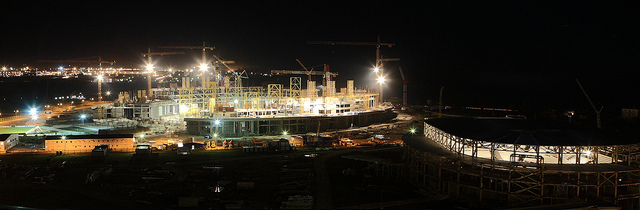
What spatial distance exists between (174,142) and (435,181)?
24.7m

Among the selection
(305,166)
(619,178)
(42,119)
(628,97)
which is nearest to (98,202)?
(305,166)

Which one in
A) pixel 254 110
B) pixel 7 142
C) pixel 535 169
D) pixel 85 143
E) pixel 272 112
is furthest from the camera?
pixel 272 112

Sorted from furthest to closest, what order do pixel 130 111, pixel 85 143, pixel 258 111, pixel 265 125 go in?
pixel 130 111
pixel 258 111
pixel 265 125
pixel 85 143

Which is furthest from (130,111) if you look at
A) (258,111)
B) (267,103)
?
(267,103)

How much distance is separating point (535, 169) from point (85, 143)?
32.0 meters

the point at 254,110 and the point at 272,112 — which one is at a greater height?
the point at 254,110

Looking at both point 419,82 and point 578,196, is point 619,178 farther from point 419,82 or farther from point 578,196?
point 419,82

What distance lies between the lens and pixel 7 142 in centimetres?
3316

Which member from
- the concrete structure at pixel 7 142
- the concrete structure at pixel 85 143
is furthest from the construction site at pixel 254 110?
the concrete structure at pixel 7 142

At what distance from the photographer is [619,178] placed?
20047 millimetres

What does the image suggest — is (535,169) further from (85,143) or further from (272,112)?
(272,112)

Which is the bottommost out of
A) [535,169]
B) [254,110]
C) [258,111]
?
[535,169]

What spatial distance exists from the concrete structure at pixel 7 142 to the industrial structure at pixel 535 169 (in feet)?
103

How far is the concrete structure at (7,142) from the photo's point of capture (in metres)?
32.3
